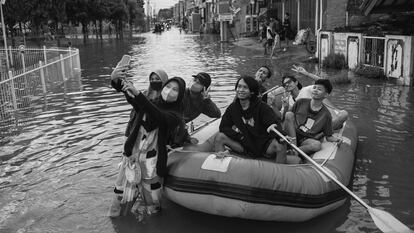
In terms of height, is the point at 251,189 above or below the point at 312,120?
below

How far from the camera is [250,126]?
548 cm

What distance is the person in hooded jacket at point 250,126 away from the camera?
532cm

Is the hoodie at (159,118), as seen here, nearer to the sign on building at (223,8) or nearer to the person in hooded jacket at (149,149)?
the person in hooded jacket at (149,149)

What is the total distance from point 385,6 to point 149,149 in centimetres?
1202

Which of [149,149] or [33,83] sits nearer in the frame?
[149,149]

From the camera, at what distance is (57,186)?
6051mm

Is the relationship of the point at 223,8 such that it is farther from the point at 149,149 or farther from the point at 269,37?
the point at 149,149

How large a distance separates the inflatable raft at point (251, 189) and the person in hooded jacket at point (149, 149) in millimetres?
179

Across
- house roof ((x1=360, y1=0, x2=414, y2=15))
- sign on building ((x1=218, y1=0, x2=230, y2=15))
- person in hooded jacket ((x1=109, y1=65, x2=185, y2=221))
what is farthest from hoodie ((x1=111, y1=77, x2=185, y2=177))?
sign on building ((x1=218, y1=0, x2=230, y2=15))

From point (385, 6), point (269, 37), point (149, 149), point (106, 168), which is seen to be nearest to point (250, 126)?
point (149, 149)

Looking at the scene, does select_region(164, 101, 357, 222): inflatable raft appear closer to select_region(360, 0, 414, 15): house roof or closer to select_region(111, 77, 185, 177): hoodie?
select_region(111, 77, 185, 177): hoodie

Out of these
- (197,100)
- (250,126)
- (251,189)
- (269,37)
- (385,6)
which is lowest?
(251,189)

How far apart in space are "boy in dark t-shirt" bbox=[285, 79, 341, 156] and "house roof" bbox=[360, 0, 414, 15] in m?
8.23

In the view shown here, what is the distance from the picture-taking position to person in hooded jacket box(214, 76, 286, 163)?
532 centimetres
